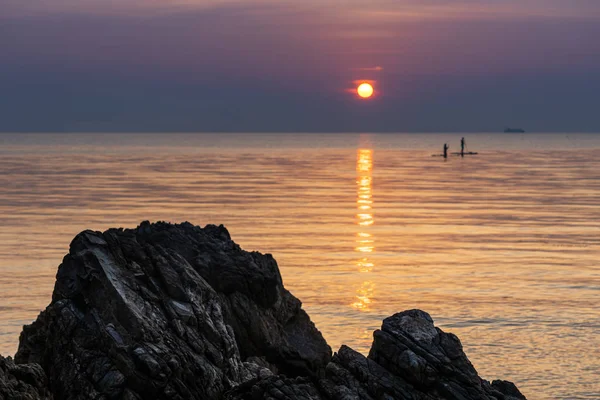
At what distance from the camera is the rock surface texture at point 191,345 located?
700 inches

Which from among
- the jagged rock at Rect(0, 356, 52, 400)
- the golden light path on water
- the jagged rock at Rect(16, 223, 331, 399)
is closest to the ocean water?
the golden light path on water

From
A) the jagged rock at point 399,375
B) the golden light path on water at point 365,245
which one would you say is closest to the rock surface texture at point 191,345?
the jagged rock at point 399,375

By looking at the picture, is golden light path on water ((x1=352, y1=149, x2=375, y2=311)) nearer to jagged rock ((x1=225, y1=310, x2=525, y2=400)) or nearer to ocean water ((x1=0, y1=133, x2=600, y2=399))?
ocean water ((x1=0, y1=133, x2=600, y2=399))

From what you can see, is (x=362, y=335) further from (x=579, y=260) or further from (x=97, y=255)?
(x=579, y=260)

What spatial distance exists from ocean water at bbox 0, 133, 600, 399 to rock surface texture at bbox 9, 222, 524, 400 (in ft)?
18.3

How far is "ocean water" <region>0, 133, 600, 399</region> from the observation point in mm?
28062

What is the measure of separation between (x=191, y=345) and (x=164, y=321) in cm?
74

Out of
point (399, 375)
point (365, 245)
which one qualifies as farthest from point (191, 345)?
point (365, 245)

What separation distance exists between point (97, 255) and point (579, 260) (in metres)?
26.0

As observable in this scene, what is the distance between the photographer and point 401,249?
4559cm

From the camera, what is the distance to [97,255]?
67.5 ft

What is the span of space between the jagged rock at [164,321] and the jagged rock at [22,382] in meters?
0.52

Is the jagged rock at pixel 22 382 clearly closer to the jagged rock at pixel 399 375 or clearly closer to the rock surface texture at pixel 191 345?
the rock surface texture at pixel 191 345

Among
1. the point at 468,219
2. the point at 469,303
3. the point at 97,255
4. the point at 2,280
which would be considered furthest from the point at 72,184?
the point at 97,255
